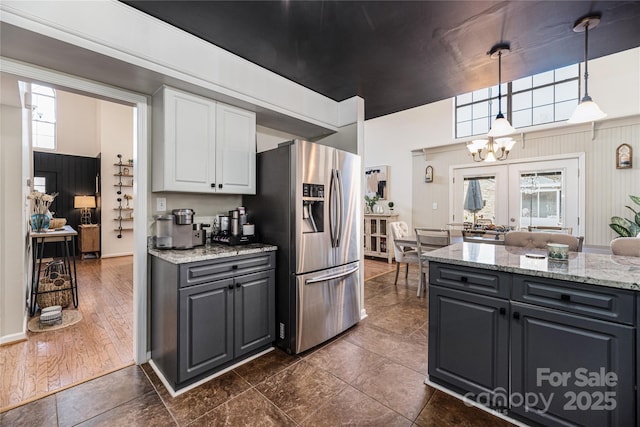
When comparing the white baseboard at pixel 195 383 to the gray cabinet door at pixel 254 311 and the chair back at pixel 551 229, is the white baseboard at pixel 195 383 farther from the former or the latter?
the chair back at pixel 551 229

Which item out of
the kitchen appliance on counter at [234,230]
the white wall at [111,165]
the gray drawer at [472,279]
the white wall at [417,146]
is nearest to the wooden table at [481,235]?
the white wall at [417,146]

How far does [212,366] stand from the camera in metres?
2.01

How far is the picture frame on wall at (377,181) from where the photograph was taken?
666cm

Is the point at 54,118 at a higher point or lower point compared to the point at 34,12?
higher

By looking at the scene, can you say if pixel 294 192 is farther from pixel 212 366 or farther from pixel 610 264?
pixel 610 264

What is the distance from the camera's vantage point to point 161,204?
2.33 m

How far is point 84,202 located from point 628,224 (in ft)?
33.8

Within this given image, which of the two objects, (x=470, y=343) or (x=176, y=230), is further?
(x=176, y=230)

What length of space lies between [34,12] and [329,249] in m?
2.40

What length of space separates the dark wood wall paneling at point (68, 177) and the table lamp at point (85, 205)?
10 cm

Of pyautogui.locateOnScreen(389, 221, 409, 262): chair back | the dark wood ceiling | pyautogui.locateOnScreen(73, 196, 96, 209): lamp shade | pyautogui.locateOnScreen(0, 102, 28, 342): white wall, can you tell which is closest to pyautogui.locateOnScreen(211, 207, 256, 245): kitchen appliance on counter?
the dark wood ceiling

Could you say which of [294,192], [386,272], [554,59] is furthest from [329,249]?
[386,272]

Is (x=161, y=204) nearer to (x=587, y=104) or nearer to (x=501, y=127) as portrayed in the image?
(x=501, y=127)

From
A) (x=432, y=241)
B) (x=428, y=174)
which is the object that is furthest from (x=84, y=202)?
(x=428, y=174)
